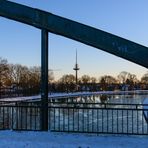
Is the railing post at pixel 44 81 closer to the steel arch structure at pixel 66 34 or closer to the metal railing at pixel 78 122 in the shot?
the steel arch structure at pixel 66 34

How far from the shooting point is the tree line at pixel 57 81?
9967cm

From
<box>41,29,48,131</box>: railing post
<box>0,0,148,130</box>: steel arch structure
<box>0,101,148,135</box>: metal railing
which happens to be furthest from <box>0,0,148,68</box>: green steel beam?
<box>0,101,148,135</box>: metal railing

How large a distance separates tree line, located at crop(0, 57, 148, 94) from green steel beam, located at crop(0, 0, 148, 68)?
80.9m

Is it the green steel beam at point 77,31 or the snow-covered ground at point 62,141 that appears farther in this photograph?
the green steel beam at point 77,31

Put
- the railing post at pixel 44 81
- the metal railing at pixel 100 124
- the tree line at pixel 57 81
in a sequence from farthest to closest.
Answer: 1. the tree line at pixel 57 81
2. the metal railing at pixel 100 124
3. the railing post at pixel 44 81

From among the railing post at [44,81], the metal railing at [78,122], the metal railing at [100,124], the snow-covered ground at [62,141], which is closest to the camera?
the snow-covered ground at [62,141]

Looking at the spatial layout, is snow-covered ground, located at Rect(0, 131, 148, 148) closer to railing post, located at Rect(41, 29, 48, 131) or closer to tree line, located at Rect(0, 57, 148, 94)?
railing post, located at Rect(41, 29, 48, 131)

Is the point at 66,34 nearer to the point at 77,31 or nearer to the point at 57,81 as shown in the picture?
the point at 77,31

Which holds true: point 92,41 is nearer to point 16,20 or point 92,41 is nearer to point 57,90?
point 16,20

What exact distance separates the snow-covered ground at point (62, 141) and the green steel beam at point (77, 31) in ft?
5.95

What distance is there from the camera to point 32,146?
9.01 m

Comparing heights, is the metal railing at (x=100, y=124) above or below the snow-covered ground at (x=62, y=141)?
below

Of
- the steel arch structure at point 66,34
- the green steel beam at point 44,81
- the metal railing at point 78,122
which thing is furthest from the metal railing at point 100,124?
the steel arch structure at point 66,34

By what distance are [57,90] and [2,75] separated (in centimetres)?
3199
